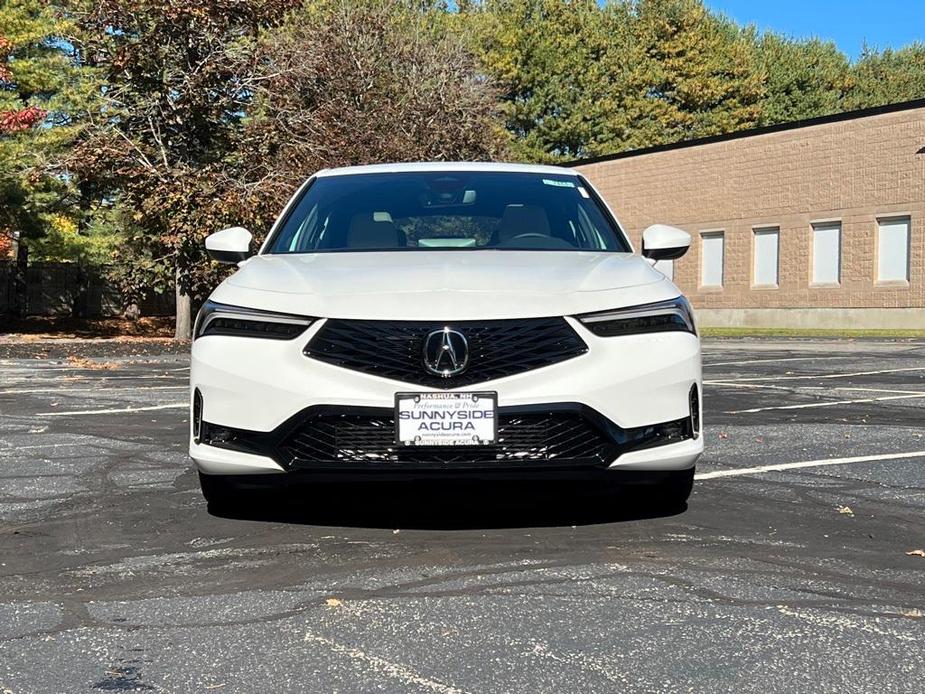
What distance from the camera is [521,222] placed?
6383mm

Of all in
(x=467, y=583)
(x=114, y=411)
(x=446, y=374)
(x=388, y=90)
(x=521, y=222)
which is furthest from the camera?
(x=388, y=90)

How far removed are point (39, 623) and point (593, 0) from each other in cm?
6282

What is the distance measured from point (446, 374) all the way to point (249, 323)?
2.94 ft

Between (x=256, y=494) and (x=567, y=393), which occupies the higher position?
(x=567, y=393)

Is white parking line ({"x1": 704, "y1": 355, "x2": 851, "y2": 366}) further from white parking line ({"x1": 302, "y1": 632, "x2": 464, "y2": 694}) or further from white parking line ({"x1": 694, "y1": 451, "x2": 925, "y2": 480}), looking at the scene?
white parking line ({"x1": 302, "y1": 632, "x2": 464, "y2": 694})

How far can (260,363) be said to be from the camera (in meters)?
4.93

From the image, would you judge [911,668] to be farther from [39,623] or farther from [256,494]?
[256,494]

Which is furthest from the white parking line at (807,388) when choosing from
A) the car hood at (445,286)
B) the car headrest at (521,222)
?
the car hood at (445,286)

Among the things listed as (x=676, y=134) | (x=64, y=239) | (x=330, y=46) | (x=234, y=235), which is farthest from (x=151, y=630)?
(x=676, y=134)

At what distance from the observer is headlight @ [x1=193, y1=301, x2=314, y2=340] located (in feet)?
16.2

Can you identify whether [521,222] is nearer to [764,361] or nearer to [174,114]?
[764,361]

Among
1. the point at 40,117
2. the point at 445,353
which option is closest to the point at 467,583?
the point at 445,353

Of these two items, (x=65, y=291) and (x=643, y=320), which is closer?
(x=643, y=320)

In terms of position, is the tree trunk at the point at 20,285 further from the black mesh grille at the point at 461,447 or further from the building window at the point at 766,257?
→ the black mesh grille at the point at 461,447
